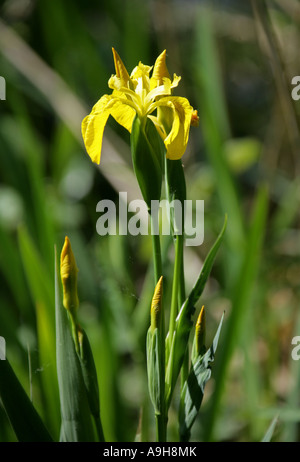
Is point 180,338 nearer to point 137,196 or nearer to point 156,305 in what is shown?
point 156,305

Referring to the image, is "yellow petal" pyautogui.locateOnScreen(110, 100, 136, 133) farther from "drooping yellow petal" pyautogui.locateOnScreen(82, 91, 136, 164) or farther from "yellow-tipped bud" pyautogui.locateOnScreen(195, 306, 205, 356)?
"yellow-tipped bud" pyautogui.locateOnScreen(195, 306, 205, 356)

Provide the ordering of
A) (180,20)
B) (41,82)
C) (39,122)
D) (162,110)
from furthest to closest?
1. (180,20)
2. (39,122)
3. (41,82)
4. (162,110)

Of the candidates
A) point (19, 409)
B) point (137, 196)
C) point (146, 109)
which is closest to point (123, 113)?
point (146, 109)

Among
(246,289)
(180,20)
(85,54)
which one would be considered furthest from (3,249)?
(180,20)

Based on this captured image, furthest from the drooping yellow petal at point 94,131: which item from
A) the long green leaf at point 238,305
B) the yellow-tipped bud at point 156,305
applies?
the long green leaf at point 238,305

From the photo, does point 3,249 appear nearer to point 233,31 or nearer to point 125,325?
point 125,325

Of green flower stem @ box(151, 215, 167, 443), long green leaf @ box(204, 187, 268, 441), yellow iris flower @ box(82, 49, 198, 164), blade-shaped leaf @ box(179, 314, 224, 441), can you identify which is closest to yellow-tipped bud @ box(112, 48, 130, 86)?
yellow iris flower @ box(82, 49, 198, 164)
